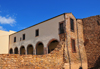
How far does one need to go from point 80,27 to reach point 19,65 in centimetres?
1001

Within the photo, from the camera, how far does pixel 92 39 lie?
45.3 feet

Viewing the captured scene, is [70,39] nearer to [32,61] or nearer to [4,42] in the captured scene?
[32,61]

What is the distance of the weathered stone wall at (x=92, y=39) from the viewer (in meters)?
13.2

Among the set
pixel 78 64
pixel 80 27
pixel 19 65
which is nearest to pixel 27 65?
pixel 19 65

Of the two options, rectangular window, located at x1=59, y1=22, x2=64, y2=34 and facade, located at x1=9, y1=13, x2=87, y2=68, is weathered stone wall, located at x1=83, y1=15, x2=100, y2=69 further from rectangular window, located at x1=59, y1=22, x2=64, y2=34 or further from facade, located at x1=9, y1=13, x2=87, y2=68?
rectangular window, located at x1=59, y1=22, x2=64, y2=34

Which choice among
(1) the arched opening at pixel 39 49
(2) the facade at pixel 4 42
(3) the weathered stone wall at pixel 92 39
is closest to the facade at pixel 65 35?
(1) the arched opening at pixel 39 49

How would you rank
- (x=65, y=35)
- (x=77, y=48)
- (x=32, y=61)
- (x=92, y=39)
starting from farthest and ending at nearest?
(x=92, y=39), (x=77, y=48), (x=65, y=35), (x=32, y=61)

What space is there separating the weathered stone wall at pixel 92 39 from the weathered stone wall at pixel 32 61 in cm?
492

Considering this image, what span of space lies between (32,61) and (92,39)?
30.5 feet

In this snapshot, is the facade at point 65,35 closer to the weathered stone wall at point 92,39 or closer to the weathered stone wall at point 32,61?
the weathered stone wall at point 92,39

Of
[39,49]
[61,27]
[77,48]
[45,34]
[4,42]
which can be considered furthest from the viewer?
[4,42]

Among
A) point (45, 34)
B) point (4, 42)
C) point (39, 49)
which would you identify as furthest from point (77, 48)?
point (4, 42)

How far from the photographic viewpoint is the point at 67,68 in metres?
10.7

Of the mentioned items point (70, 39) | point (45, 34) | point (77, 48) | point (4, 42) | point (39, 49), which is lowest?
point (39, 49)
